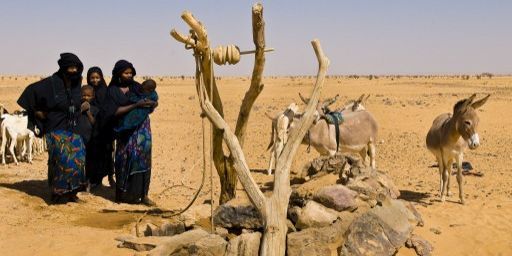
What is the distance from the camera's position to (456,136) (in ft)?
31.8

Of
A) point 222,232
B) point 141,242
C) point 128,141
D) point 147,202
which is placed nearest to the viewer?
point 141,242

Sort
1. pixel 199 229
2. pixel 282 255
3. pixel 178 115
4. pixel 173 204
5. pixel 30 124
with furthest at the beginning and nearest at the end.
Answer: pixel 178 115
pixel 173 204
pixel 30 124
pixel 199 229
pixel 282 255

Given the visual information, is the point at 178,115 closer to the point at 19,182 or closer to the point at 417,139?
the point at 417,139

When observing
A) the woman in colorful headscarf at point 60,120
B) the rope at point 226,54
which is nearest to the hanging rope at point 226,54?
the rope at point 226,54

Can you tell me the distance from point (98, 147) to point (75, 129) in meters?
0.70

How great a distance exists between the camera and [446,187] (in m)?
10.5

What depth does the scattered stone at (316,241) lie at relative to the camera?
5527 mm

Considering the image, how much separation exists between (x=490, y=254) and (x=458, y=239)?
464 millimetres

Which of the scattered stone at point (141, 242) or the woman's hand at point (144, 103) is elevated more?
the woman's hand at point (144, 103)

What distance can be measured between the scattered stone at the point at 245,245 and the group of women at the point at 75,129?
11.1 ft

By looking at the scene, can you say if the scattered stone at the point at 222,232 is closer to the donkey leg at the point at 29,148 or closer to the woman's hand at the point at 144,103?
the woman's hand at the point at 144,103

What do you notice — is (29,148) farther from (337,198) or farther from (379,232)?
(379,232)

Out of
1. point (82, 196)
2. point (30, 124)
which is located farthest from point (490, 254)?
point (30, 124)

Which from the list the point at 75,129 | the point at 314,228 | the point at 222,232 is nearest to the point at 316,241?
the point at 314,228
